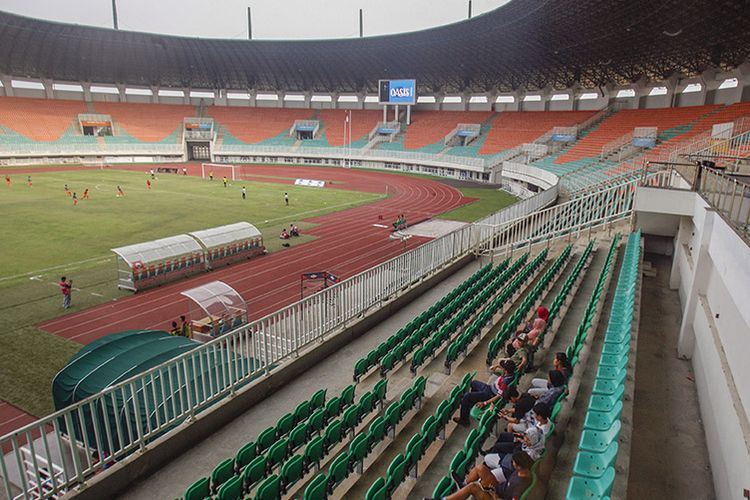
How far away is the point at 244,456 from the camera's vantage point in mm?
6484

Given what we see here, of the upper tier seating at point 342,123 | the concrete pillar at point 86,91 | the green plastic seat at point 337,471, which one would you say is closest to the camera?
the green plastic seat at point 337,471

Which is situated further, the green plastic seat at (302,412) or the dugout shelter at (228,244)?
the dugout shelter at (228,244)

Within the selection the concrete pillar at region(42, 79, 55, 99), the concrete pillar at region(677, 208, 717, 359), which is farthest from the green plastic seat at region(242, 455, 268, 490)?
the concrete pillar at region(42, 79, 55, 99)

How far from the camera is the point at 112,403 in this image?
6.83m


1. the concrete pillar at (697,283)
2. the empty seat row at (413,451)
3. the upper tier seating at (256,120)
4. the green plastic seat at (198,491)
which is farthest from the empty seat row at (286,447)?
the upper tier seating at (256,120)

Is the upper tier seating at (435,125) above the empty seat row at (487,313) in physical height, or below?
above

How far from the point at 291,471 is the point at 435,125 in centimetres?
6799

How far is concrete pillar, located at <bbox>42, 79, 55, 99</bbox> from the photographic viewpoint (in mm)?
69562

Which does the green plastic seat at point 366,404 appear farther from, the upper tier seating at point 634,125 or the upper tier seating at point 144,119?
the upper tier seating at point 144,119

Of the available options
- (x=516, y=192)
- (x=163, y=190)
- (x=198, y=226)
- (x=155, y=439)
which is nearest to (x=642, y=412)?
(x=155, y=439)

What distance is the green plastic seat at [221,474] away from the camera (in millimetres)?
5992

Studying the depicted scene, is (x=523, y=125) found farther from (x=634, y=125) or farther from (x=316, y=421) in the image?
(x=316, y=421)

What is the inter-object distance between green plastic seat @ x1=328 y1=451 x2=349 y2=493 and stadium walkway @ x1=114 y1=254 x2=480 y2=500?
2.09 m

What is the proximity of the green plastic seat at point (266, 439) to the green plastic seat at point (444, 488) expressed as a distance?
267 centimetres
